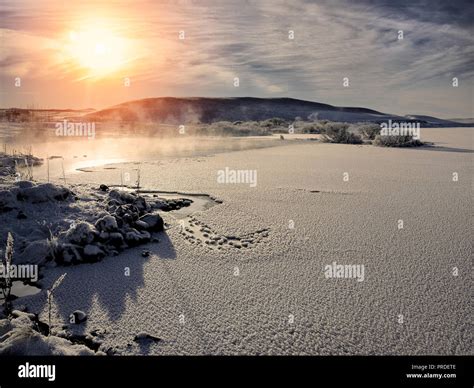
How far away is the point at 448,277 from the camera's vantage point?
2.41 metres

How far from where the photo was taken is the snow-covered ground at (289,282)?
1827 mm

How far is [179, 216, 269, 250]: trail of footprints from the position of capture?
9.91 feet

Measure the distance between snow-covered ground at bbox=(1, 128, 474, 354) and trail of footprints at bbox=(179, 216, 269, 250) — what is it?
0.01m

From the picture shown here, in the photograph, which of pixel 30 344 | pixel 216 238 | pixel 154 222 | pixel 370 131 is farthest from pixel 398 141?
pixel 30 344

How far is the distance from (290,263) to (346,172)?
3.78 metres

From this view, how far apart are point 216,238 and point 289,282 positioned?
94 cm

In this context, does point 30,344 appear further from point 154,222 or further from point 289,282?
point 154,222

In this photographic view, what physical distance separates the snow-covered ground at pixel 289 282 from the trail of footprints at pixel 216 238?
1cm

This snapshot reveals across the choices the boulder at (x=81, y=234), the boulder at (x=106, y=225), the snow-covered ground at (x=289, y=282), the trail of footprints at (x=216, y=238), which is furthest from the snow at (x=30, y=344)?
the trail of footprints at (x=216, y=238)

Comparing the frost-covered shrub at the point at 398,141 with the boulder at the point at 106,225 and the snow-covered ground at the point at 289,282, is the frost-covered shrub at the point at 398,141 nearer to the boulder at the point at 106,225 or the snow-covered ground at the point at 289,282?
the snow-covered ground at the point at 289,282

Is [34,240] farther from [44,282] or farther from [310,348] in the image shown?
[310,348]

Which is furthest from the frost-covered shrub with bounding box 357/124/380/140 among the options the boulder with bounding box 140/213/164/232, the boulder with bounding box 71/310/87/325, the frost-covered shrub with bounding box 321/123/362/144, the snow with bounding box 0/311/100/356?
the snow with bounding box 0/311/100/356

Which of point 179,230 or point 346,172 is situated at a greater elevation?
point 346,172
